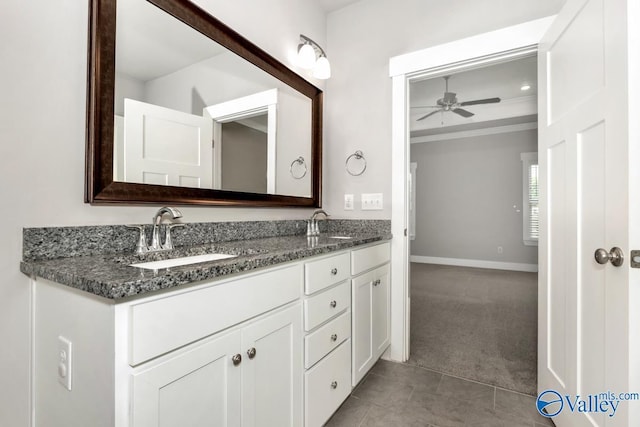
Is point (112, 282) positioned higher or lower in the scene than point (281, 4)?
lower

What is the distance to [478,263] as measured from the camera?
5.64 m

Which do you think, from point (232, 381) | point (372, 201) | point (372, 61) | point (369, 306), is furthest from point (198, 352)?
point (372, 61)

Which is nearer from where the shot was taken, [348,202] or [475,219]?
[348,202]

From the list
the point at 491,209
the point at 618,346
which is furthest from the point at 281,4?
the point at 491,209

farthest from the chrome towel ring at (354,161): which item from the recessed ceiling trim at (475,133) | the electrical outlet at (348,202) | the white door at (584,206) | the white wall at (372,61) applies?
the recessed ceiling trim at (475,133)

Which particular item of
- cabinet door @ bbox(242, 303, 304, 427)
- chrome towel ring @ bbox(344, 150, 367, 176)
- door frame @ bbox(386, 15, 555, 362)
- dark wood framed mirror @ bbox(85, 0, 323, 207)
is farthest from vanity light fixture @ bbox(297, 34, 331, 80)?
cabinet door @ bbox(242, 303, 304, 427)

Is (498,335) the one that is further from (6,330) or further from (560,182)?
(6,330)

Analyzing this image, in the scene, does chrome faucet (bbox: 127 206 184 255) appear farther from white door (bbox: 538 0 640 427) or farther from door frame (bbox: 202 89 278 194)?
white door (bbox: 538 0 640 427)

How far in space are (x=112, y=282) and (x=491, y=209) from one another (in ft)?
20.0

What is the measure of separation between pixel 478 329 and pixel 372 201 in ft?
5.17

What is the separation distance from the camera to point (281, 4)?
2.00m

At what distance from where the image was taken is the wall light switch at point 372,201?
Answer: 7.12 ft

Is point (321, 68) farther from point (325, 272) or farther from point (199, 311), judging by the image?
point (199, 311)

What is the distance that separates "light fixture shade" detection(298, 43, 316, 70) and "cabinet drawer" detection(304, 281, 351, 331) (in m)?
1.48
